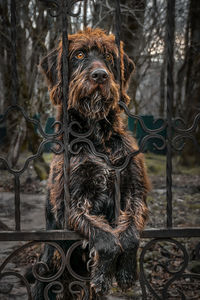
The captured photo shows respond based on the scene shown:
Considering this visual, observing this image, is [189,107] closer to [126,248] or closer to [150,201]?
[150,201]

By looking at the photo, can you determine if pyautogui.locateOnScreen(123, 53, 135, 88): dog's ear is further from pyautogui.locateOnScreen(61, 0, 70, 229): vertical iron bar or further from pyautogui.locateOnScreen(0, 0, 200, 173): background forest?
pyautogui.locateOnScreen(0, 0, 200, 173): background forest

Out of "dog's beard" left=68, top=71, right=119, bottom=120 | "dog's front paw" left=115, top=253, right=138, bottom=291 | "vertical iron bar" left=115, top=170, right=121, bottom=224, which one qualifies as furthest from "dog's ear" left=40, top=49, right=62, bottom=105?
"dog's front paw" left=115, top=253, right=138, bottom=291

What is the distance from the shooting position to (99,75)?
2.00 metres

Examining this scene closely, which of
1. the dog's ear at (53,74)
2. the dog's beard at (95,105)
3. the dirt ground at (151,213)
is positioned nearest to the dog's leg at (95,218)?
the dog's beard at (95,105)

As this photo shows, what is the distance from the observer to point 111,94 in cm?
210

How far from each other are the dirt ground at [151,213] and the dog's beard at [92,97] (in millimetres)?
1159

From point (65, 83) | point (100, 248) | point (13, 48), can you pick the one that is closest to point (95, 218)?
point (100, 248)

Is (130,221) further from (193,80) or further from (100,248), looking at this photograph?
(193,80)

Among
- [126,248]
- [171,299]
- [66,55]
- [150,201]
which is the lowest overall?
[171,299]

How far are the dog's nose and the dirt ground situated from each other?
51.7 inches

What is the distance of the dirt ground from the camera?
3.71 metres

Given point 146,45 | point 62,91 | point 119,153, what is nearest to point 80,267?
point 119,153

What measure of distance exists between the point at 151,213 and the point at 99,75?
4285mm

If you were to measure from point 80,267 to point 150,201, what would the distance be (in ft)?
14.3
